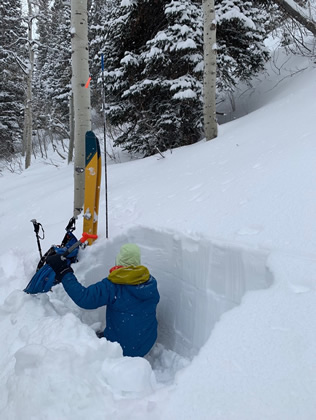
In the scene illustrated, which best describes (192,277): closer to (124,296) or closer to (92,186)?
(124,296)

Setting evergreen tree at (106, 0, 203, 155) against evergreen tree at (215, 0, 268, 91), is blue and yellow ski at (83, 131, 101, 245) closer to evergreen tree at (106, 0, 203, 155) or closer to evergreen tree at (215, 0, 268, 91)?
evergreen tree at (106, 0, 203, 155)

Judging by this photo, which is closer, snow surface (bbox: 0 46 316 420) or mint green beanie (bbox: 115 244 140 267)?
snow surface (bbox: 0 46 316 420)

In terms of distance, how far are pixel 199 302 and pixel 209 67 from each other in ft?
17.9

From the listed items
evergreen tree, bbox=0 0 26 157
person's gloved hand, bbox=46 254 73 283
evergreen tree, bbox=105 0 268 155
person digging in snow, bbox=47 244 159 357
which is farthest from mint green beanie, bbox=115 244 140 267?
evergreen tree, bbox=0 0 26 157

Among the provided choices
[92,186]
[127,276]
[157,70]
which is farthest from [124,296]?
[157,70]

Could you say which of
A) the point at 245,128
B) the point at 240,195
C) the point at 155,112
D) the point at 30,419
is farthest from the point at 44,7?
the point at 30,419

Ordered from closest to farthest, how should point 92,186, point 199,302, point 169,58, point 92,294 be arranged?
point 92,294 → point 199,302 → point 92,186 → point 169,58

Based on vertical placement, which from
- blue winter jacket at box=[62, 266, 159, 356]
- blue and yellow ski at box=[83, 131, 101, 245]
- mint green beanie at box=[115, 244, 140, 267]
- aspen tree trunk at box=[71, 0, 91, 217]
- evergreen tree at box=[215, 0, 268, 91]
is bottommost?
blue winter jacket at box=[62, 266, 159, 356]

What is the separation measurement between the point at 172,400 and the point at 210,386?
8.9 inches

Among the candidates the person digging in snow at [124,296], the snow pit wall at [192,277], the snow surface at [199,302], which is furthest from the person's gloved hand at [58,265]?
the snow pit wall at [192,277]

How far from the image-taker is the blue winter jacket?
2.76 meters

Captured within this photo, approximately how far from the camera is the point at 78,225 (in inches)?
180

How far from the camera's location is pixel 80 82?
480 centimetres

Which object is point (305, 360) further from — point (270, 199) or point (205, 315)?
point (270, 199)
